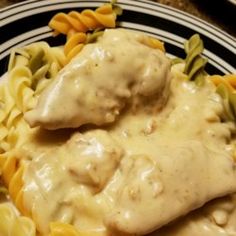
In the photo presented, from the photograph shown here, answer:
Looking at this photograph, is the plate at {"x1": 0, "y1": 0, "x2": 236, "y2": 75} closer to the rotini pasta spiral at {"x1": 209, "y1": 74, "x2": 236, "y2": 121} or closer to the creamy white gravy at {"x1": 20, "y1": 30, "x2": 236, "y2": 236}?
the rotini pasta spiral at {"x1": 209, "y1": 74, "x2": 236, "y2": 121}

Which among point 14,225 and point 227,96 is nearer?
point 14,225

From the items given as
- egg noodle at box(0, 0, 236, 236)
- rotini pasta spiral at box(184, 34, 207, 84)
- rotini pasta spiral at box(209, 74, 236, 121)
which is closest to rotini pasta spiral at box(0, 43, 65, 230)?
egg noodle at box(0, 0, 236, 236)

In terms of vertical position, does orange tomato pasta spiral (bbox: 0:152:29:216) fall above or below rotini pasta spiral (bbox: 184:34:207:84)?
below

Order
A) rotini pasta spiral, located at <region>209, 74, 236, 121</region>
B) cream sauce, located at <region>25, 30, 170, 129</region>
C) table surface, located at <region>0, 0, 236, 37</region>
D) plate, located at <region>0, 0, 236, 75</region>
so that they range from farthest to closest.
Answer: table surface, located at <region>0, 0, 236, 37</region>
plate, located at <region>0, 0, 236, 75</region>
rotini pasta spiral, located at <region>209, 74, 236, 121</region>
cream sauce, located at <region>25, 30, 170, 129</region>

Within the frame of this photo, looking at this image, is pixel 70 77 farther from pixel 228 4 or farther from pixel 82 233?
pixel 228 4

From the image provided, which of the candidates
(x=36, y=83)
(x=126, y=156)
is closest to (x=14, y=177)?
(x=126, y=156)

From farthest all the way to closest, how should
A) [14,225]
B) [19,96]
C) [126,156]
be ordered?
[19,96] → [126,156] → [14,225]

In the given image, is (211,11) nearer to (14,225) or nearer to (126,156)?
(126,156)
